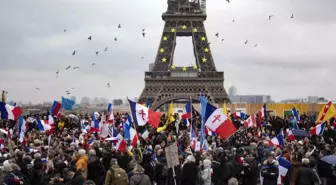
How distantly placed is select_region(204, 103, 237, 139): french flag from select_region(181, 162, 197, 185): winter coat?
309 cm

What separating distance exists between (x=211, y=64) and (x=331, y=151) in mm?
55932

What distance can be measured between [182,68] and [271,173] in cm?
5816

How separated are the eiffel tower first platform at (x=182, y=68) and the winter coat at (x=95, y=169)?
2158 inches

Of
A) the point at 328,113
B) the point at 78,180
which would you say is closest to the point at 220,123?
the point at 78,180

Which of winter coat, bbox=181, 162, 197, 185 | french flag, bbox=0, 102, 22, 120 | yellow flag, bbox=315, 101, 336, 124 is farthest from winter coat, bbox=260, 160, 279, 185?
yellow flag, bbox=315, 101, 336, 124

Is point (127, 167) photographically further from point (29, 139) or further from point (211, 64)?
point (211, 64)

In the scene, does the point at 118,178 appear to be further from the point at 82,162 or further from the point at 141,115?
the point at 141,115

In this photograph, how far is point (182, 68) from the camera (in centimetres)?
7075

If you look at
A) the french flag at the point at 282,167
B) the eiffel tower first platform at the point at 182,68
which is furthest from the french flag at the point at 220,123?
the eiffel tower first platform at the point at 182,68

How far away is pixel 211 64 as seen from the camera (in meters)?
70.8

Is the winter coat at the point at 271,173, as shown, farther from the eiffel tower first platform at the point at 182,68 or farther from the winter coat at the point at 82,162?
the eiffel tower first platform at the point at 182,68

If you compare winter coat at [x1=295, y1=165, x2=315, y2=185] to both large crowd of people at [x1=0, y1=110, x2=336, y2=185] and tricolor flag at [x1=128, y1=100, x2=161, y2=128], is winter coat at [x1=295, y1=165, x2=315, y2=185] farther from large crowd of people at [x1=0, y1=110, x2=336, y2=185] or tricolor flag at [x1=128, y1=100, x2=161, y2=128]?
tricolor flag at [x1=128, y1=100, x2=161, y2=128]

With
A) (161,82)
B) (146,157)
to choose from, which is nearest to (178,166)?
(146,157)

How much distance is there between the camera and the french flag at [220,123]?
16.1 metres
